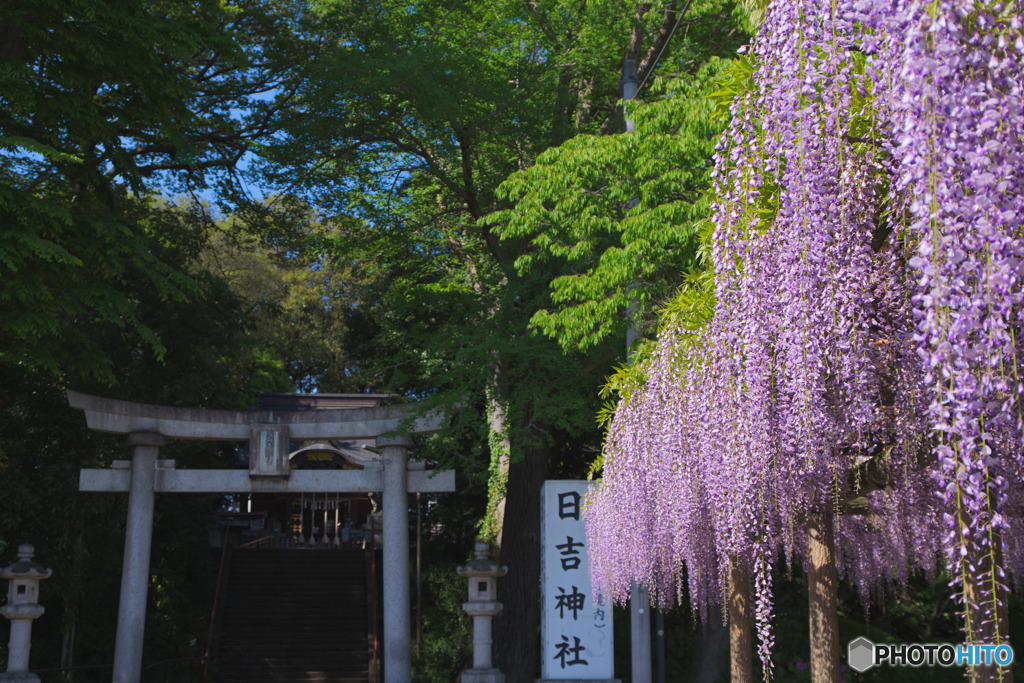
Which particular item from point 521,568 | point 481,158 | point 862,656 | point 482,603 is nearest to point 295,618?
point 521,568

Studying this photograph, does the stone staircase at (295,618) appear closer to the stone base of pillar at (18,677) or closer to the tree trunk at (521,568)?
the tree trunk at (521,568)

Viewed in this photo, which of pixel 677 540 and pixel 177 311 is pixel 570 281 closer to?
pixel 677 540

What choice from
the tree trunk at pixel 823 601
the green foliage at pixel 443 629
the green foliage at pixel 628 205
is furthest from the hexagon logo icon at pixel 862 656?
the green foliage at pixel 628 205

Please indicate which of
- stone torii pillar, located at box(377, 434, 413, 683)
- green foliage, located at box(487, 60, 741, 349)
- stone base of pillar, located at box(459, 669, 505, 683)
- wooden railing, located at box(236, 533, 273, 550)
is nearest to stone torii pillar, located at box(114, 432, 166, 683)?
stone torii pillar, located at box(377, 434, 413, 683)

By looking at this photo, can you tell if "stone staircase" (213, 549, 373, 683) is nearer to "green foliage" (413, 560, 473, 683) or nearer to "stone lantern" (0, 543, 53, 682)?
"green foliage" (413, 560, 473, 683)

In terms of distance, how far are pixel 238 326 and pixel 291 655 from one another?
18.6ft

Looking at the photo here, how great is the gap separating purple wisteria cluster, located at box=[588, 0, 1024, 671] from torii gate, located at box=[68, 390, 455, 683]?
3.28 metres

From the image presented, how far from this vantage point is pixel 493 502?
12.4 m

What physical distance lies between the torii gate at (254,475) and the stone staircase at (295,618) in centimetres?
385

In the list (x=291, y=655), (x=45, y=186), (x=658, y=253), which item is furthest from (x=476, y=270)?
(x=291, y=655)

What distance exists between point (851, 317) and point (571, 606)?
575 cm

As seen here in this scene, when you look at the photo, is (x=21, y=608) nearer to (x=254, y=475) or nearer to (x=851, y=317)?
(x=254, y=475)

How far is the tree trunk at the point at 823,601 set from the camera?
664 cm

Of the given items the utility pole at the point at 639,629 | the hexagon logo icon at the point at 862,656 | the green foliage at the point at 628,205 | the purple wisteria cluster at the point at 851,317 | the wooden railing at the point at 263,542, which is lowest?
the hexagon logo icon at the point at 862,656
